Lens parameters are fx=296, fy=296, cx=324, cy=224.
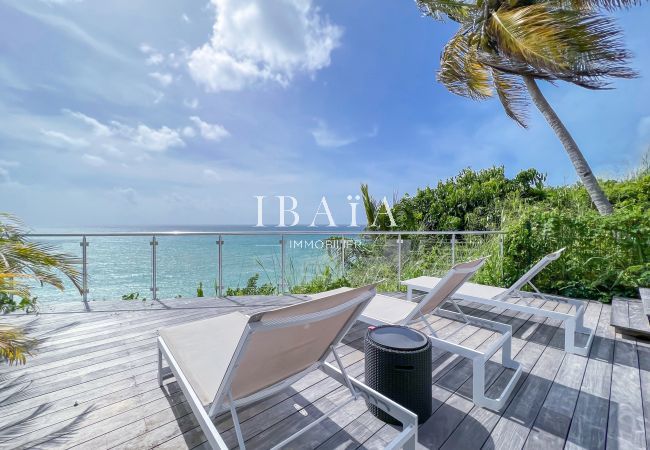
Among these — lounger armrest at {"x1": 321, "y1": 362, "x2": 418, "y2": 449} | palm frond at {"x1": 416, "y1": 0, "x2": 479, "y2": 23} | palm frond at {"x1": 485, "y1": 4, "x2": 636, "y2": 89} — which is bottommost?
lounger armrest at {"x1": 321, "y1": 362, "x2": 418, "y2": 449}

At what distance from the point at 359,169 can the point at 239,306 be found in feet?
70.1

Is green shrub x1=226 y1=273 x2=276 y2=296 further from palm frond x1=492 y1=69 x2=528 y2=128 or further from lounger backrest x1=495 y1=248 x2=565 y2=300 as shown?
palm frond x1=492 y1=69 x2=528 y2=128

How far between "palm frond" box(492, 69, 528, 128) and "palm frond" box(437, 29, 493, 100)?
11.2 inches

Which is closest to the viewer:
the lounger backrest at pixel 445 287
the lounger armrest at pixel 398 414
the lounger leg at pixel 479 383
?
the lounger armrest at pixel 398 414

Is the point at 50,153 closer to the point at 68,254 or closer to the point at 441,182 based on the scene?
the point at 68,254

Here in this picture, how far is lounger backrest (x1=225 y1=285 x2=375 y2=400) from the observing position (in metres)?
1.31

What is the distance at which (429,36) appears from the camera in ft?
35.8

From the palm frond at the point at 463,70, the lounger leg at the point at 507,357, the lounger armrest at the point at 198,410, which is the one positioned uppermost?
the palm frond at the point at 463,70

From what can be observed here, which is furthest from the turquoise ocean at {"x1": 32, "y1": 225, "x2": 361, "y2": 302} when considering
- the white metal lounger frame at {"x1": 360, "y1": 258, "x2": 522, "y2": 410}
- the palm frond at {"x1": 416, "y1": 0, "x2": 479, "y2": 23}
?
the palm frond at {"x1": 416, "y1": 0, "x2": 479, "y2": 23}

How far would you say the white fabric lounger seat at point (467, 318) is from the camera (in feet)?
6.56

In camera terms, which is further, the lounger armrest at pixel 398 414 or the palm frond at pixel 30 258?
the palm frond at pixel 30 258

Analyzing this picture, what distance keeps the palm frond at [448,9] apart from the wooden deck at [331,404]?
28.2 feet

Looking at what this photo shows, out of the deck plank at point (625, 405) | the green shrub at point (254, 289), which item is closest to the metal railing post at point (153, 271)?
the green shrub at point (254, 289)

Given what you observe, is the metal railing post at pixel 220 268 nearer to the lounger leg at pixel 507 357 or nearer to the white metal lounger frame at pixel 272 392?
the white metal lounger frame at pixel 272 392
